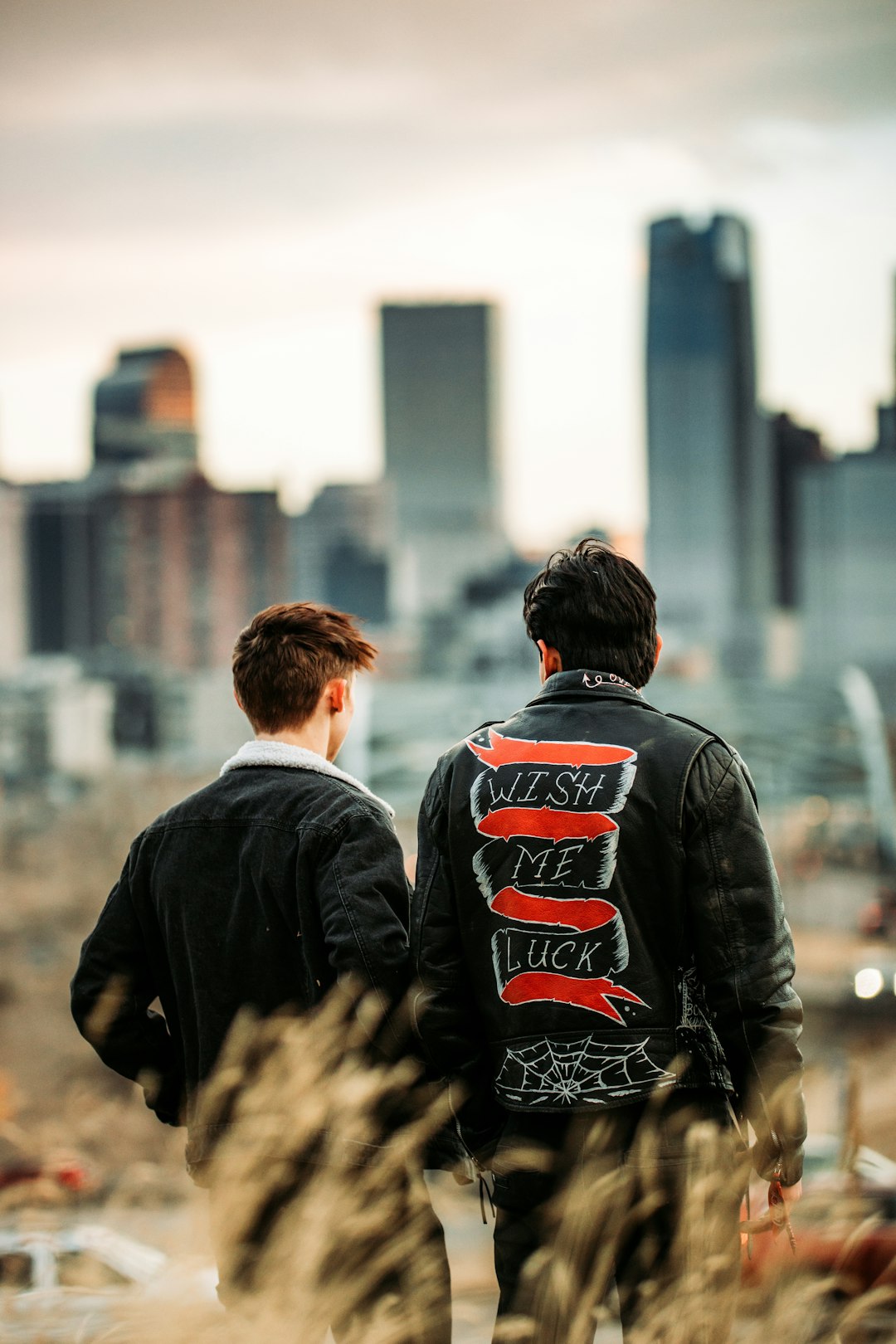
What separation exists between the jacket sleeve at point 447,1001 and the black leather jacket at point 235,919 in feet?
0.21

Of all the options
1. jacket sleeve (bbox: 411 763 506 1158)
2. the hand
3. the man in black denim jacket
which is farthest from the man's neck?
the hand

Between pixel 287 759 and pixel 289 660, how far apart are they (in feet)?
0.57

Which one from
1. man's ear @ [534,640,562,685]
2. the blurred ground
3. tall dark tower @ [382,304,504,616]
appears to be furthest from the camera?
tall dark tower @ [382,304,504,616]

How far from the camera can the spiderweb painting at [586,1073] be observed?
181cm

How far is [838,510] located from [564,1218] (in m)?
119

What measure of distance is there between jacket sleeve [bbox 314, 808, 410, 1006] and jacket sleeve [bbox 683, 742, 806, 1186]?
48 centimetres

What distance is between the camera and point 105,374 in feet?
380

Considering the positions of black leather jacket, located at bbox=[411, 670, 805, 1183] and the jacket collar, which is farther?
the jacket collar

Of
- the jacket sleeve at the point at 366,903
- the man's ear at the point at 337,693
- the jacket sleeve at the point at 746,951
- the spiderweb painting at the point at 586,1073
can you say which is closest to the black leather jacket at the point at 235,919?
the jacket sleeve at the point at 366,903

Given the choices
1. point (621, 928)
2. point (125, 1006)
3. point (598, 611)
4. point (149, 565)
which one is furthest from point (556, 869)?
point (149, 565)

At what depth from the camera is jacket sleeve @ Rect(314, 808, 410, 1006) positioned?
76.2 inches

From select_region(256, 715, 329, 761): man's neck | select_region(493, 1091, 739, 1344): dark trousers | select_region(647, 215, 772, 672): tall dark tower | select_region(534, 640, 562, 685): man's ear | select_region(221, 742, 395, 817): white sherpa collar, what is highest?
select_region(647, 215, 772, 672): tall dark tower

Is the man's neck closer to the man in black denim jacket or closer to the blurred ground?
the man in black denim jacket

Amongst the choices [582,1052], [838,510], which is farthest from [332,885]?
[838,510]
